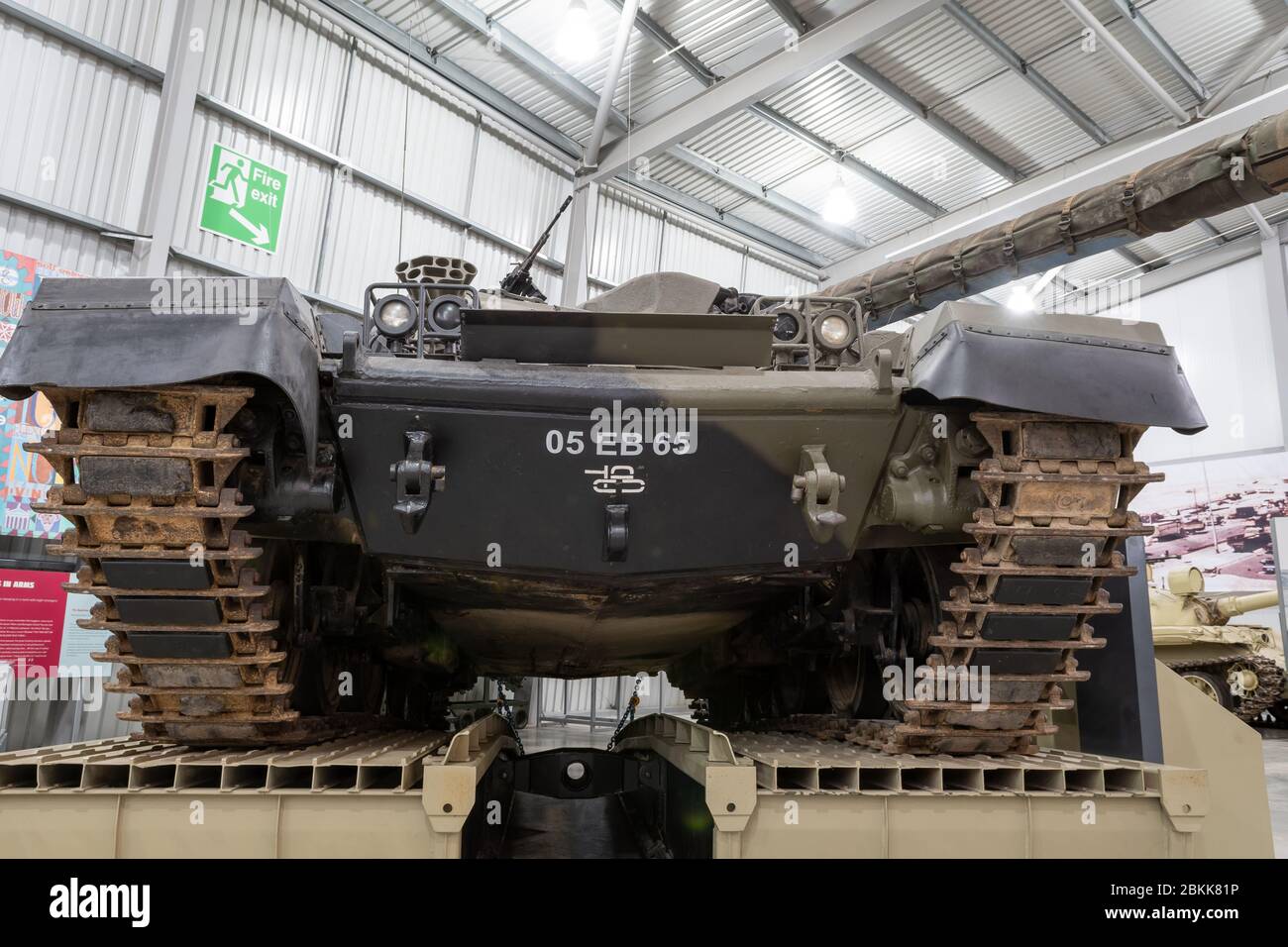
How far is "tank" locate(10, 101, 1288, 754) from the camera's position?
3.33m

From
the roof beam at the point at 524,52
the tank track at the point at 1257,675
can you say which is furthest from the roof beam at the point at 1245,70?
the roof beam at the point at 524,52

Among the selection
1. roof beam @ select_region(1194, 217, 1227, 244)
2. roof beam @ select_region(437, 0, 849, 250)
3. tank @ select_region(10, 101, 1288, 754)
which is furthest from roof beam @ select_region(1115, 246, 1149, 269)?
tank @ select_region(10, 101, 1288, 754)

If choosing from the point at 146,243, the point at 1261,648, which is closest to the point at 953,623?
the point at 146,243

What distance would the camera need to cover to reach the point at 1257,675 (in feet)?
43.7

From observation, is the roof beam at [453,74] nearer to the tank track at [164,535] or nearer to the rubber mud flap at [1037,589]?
the tank track at [164,535]

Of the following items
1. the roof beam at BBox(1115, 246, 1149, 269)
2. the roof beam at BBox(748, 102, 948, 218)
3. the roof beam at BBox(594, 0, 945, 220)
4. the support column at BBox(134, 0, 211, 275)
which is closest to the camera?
the support column at BBox(134, 0, 211, 275)

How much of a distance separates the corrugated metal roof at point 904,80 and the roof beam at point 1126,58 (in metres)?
0.24

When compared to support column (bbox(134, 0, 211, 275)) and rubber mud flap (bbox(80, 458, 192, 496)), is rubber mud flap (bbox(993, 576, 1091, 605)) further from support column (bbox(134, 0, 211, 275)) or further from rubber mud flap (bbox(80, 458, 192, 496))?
support column (bbox(134, 0, 211, 275))

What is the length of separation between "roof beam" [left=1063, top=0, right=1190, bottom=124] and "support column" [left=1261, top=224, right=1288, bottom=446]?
394 cm

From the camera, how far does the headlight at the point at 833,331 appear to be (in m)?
4.39

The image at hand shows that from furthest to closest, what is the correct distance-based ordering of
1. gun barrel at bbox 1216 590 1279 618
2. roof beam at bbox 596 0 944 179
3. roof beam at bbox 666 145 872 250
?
roof beam at bbox 666 145 872 250 → gun barrel at bbox 1216 590 1279 618 → roof beam at bbox 596 0 944 179

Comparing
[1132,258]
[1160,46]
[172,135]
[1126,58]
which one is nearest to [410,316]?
[172,135]

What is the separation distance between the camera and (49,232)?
8.81 meters

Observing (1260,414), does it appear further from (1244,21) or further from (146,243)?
(146,243)
